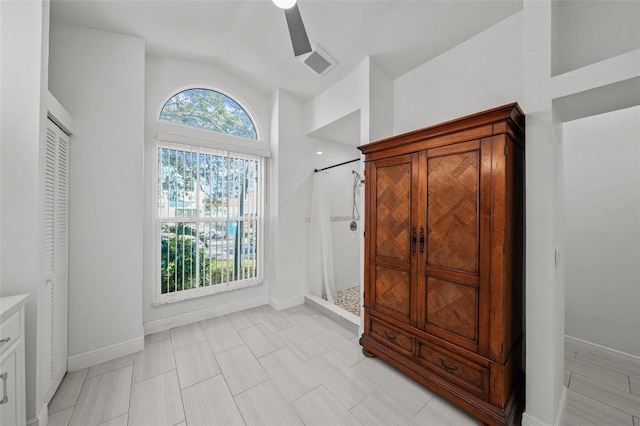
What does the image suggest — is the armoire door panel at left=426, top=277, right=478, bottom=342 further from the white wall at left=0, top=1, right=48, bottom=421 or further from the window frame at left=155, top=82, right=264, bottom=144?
the window frame at left=155, top=82, right=264, bottom=144

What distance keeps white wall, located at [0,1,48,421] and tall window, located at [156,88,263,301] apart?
1.23 metres

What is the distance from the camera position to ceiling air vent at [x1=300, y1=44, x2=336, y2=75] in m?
1.96

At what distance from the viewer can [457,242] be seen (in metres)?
1.57

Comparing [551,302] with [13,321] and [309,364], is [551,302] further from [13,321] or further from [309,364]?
[13,321]

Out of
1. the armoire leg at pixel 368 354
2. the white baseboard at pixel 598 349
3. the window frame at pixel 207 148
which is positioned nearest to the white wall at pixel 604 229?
the white baseboard at pixel 598 349

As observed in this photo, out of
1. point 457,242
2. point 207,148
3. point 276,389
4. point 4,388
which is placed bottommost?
point 276,389

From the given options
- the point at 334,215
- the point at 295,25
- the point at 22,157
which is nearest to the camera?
the point at 295,25

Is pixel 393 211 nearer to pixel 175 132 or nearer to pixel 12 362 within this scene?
pixel 12 362

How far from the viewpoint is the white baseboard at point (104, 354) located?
1.97m

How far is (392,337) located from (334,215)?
210 cm

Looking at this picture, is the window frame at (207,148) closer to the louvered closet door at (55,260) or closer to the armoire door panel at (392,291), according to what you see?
the louvered closet door at (55,260)

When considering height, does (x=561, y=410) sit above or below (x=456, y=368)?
below

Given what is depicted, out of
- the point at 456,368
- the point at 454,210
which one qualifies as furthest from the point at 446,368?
the point at 454,210

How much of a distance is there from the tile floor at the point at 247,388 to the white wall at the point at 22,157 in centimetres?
48
